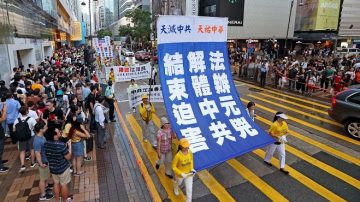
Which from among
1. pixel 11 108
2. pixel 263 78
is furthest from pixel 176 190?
pixel 263 78

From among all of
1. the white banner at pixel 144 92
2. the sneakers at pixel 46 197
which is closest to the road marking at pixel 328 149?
the white banner at pixel 144 92

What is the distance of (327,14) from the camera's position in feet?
160

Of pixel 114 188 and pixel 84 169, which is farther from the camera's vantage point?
pixel 84 169

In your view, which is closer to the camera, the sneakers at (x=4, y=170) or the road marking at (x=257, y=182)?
the road marking at (x=257, y=182)

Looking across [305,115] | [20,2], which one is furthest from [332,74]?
[20,2]

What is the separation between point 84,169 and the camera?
290 inches

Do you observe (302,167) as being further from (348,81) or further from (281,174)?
(348,81)

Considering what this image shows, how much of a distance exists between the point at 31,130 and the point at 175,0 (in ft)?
60.1

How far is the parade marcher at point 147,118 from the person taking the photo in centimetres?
822

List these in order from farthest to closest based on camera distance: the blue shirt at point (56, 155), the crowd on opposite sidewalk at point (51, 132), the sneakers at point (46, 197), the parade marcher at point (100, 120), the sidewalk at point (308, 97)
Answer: the sidewalk at point (308, 97)
the parade marcher at point (100, 120)
the sneakers at point (46, 197)
the crowd on opposite sidewalk at point (51, 132)
the blue shirt at point (56, 155)

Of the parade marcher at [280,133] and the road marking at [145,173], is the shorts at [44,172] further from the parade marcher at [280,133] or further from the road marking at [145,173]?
the parade marcher at [280,133]

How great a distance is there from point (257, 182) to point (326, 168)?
2.21 metres

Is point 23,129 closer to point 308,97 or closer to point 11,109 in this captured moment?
point 11,109

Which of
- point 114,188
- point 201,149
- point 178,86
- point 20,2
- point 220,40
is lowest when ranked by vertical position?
point 114,188
